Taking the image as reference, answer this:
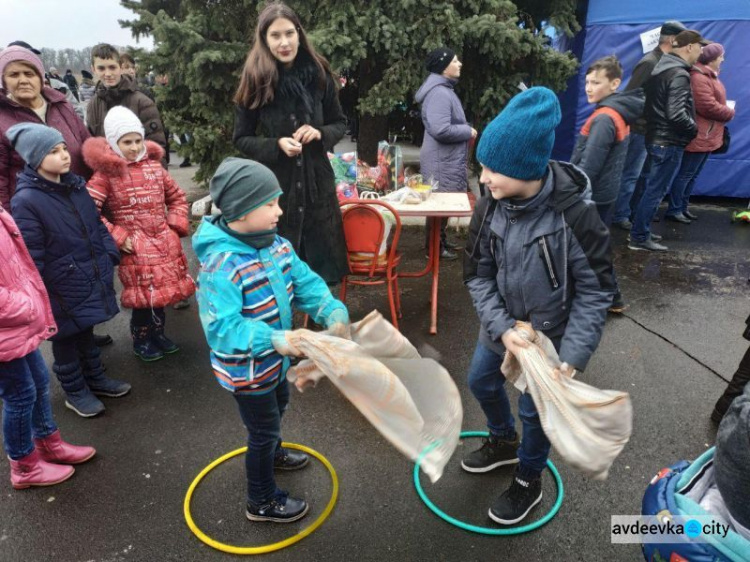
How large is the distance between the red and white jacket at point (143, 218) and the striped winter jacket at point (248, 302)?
1622mm

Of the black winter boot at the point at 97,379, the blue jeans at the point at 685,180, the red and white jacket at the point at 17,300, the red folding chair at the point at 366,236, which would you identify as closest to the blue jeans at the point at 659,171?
the blue jeans at the point at 685,180

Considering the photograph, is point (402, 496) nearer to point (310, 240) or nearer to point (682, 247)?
point (310, 240)

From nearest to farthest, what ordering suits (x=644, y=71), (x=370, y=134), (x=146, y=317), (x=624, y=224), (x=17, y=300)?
(x=17, y=300)
(x=146, y=317)
(x=644, y=71)
(x=624, y=224)
(x=370, y=134)

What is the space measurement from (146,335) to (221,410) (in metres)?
1.04

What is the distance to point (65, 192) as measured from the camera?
118 inches

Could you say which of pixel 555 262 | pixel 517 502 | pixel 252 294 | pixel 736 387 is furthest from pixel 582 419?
pixel 736 387

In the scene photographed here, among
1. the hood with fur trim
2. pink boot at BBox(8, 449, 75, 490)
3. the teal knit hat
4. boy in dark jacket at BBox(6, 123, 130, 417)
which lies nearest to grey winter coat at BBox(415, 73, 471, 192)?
the hood with fur trim

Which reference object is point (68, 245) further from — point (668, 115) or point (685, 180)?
point (685, 180)

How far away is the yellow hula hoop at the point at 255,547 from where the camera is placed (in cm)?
235

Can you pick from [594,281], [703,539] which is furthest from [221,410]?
[703,539]

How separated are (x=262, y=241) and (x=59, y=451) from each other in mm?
1846

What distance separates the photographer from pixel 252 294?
2057mm

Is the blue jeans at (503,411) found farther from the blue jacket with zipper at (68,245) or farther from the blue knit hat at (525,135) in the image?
the blue jacket with zipper at (68,245)

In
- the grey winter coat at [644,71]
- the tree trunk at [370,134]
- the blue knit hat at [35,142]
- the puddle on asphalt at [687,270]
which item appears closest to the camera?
the blue knit hat at [35,142]
